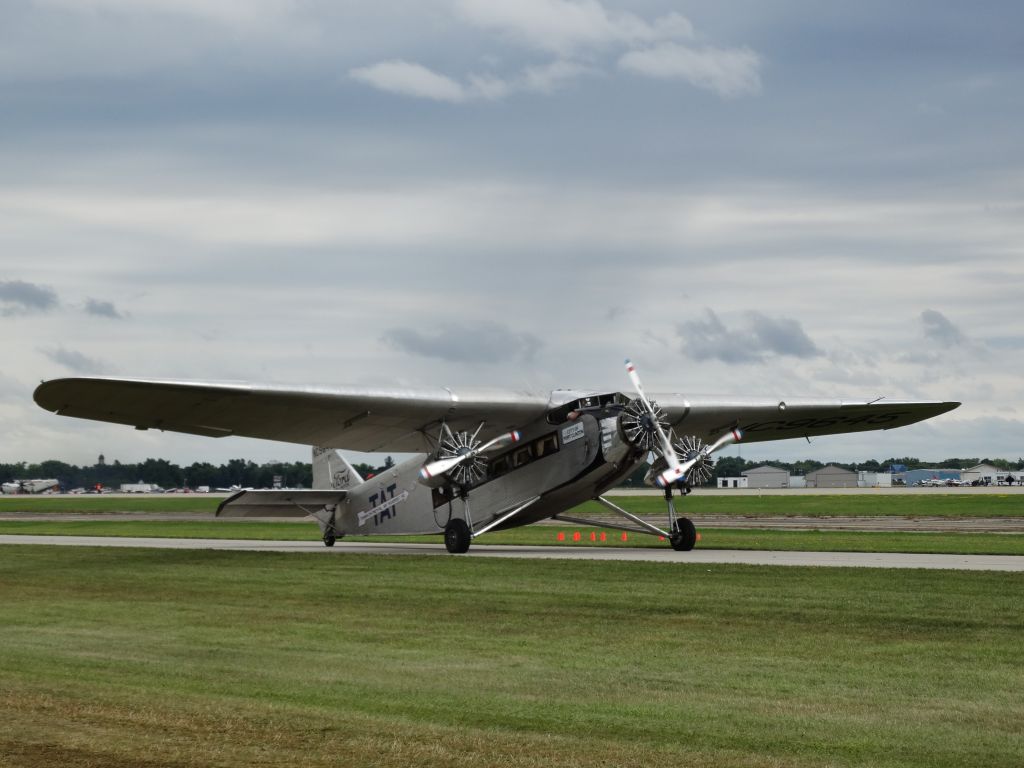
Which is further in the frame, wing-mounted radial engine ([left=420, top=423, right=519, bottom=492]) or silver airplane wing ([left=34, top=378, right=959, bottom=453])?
wing-mounted radial engine ([left=420, top=423, right=519, bottom=492])

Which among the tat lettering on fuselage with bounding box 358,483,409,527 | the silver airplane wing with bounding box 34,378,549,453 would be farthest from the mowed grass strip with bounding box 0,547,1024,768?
the tat lettering on fuselage with bounding box 358,483,409,527

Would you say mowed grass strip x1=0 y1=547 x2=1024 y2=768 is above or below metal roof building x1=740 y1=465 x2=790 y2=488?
below

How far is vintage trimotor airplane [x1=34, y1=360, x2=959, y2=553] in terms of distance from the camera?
91.8 ft

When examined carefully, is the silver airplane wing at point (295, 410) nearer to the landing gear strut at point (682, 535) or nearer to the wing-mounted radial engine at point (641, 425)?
the wing-mounted radial engine at point (641, 425)

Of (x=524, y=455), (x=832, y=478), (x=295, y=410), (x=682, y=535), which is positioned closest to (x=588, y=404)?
(x=524, y=455)

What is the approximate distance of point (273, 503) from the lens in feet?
118

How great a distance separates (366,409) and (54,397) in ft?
24.3

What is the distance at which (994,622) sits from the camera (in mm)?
15734

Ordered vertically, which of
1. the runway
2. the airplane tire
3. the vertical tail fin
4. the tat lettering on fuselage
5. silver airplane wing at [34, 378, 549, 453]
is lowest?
the runway

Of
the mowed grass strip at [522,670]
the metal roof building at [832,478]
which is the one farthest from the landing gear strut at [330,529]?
the metal roof building at [832,478]

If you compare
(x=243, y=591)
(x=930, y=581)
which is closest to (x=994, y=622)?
(x=930, y=581)

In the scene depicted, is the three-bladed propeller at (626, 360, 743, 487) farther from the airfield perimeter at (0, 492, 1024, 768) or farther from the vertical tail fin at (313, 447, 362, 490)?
the vertical tail fin at (313, 447, 362, 490)

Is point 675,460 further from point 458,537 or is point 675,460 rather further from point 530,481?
point 458,537

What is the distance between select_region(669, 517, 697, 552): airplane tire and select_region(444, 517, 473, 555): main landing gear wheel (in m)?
5.14
